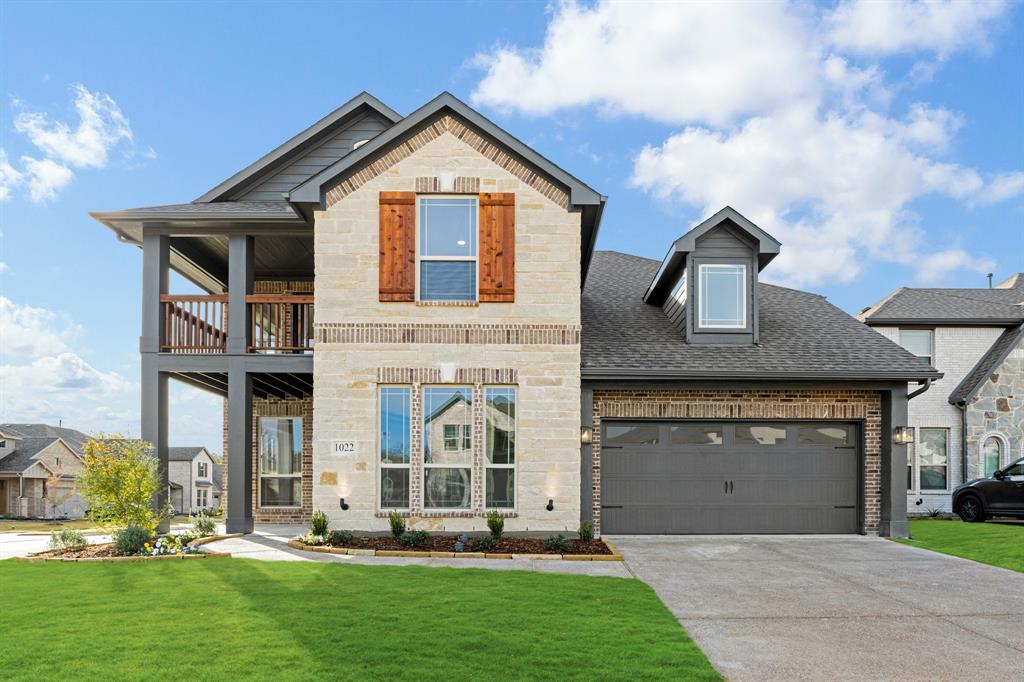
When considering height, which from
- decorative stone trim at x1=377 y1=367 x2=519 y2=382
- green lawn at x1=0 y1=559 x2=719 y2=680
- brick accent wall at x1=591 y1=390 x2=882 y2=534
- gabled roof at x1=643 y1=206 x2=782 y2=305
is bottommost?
green lawn at x1=0 y1=559 x2=719 y2=680

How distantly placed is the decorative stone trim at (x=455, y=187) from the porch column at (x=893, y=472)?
8600 mm

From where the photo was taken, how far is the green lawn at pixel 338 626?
222 inches

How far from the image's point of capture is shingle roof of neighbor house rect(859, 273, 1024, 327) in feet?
65.5

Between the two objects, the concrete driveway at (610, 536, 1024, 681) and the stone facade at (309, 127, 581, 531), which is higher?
the stone facade at (309, 127, 581, 531)

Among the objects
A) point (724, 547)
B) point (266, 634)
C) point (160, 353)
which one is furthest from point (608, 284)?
point (266, 634)

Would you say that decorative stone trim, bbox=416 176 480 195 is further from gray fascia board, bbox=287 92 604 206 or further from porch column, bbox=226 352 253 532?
porch column, bbox=226 352 253 532

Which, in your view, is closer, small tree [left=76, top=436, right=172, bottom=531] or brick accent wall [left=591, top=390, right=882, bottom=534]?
small tree [left=76, top=436, right=172, bottom=531]

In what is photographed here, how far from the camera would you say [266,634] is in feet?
21.3

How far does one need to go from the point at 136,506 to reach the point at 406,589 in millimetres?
5859

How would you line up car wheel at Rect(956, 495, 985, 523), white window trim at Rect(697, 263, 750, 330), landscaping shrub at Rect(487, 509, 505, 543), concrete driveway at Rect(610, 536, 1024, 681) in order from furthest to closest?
car wheel at Rect(956, 495, 985, 523), white window trim at Rect(697, 263, 750, 330), landscaping shrub at Rect(487, 509, 505, 543), concrete driveway at Rect(610, 536, 1024, 681)

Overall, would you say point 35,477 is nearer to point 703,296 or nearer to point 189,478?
point 189,478

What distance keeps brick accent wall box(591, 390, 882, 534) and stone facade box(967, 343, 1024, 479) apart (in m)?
7.60

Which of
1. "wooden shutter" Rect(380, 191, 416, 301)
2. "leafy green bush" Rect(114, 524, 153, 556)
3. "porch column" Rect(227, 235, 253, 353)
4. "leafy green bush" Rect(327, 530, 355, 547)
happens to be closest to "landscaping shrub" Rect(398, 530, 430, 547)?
"leafy green bush" Rect(327, 530, 355, 547)

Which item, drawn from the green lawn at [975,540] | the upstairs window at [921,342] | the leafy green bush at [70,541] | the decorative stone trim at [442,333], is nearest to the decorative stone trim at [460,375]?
the decorative stone trim at [442,333]
